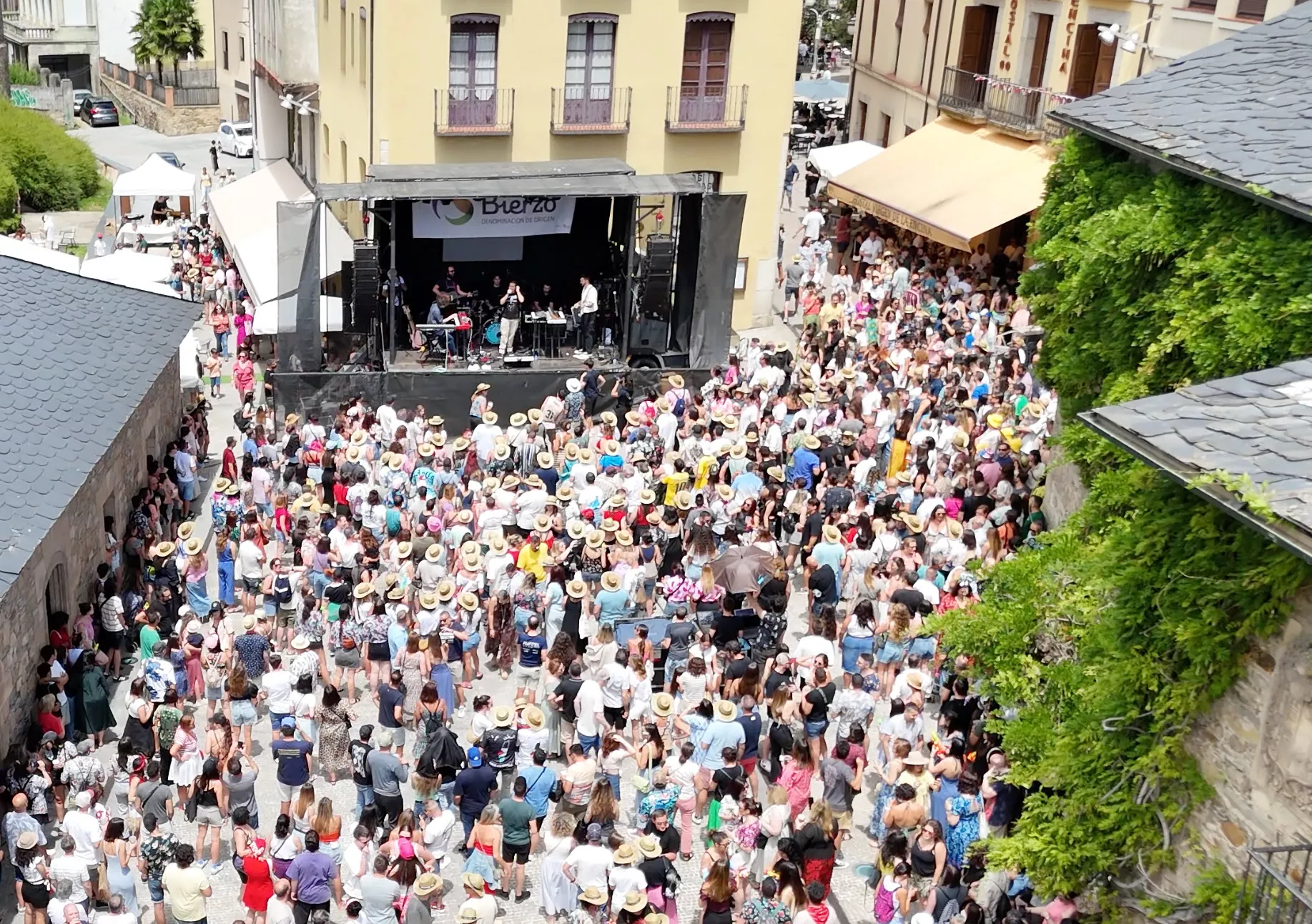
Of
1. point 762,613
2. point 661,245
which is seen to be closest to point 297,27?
point 661,245

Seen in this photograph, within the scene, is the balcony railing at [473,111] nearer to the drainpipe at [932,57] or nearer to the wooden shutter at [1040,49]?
the wooden shutter at [1040,49]

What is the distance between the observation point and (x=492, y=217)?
2527 centimetres

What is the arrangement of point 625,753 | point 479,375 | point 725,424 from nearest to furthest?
point 625,753 < point 725,424 < point 479,375

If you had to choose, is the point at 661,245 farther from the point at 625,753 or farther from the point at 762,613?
the point at 625,753

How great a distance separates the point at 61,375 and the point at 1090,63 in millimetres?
21330

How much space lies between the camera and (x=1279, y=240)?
417 inches

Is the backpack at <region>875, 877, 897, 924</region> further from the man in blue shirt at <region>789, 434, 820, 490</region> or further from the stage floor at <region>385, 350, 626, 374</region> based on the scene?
the stage floor at <region>385, 350, 626, 374</region>

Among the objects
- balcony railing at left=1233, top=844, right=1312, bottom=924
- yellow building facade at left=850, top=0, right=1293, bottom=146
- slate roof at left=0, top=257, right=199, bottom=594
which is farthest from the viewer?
yellow building facade at left=850, top=0, right=1293, bottom=146

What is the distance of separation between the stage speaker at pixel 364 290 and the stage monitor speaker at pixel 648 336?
445cm

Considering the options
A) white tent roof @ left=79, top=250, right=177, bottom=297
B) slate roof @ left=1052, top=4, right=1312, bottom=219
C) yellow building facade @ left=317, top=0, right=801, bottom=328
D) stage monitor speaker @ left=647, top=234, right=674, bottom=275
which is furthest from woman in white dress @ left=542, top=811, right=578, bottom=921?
yellow building facade @ left=317, top=0, right=801, bottom=328

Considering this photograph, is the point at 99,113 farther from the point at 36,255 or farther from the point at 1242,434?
the point at 1242,434

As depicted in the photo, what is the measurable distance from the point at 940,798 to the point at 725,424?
340 inches

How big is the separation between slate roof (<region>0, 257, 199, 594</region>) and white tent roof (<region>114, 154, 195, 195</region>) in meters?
15.8

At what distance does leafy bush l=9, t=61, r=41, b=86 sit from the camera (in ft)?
193
